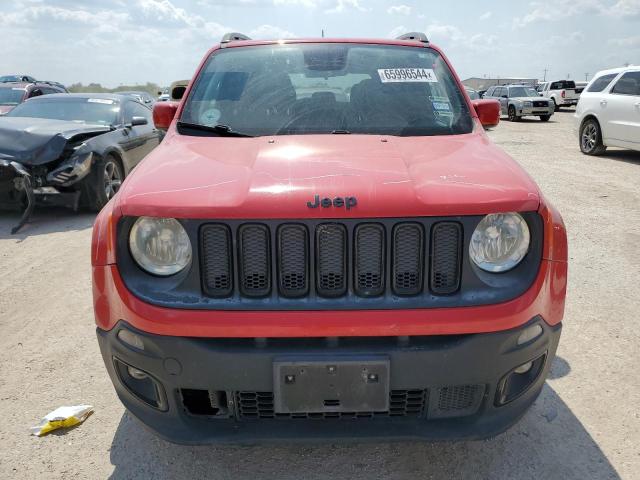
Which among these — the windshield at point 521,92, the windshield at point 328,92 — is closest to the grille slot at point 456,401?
the windshield at point 328,92

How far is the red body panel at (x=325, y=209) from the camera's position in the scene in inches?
79.8

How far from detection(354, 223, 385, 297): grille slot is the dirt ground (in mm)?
698

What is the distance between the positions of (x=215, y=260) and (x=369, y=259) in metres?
0.56

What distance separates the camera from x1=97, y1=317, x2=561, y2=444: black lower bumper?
2.03m

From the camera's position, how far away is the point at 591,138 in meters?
12.7

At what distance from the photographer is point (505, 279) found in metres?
2.13

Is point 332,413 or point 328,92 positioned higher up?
point 328,92

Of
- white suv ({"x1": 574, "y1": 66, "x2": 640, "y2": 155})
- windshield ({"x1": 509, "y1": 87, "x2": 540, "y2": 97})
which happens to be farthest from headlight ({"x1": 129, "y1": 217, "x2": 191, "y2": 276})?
windshield ({"x1": 509, "y1": 87, "x2": 540, "y2": 97})

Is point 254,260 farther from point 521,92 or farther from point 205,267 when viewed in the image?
point 521,92

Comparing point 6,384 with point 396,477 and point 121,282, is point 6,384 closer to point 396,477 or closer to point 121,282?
point 121,282

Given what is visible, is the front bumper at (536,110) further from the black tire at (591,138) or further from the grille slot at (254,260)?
the grille slot at (254,260)

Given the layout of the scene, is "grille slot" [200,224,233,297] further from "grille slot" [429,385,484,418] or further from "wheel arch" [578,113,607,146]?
"wheel arch" [578,113,607,146]

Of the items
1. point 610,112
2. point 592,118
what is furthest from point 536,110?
point 610,112

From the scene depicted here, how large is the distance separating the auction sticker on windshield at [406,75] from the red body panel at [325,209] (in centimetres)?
111
